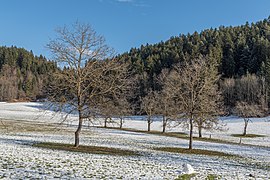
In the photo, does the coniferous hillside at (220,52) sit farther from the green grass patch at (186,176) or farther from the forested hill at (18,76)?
the green grass patch at (186,176)

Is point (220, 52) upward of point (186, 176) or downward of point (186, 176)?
upward

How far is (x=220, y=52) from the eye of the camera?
13300cm

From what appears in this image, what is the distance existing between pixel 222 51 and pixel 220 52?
5.44 meters

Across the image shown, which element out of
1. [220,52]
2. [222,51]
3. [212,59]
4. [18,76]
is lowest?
[18,76]

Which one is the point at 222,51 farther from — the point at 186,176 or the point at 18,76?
the point at 186,176

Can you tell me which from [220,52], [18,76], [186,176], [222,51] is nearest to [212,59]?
[220,52]

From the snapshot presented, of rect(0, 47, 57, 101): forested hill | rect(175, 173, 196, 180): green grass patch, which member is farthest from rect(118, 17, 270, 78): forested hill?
rect(175, 173, 196, 180): green grass patch

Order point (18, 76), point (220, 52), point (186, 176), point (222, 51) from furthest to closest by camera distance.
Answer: point (18, 76) < point (222, 51) < point (220, 52) < point (186, 176)

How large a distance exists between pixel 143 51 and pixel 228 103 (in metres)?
68.8

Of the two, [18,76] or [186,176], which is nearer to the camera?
[186,176]

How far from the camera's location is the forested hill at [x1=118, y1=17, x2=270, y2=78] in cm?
12688

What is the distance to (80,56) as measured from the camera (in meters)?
26.0

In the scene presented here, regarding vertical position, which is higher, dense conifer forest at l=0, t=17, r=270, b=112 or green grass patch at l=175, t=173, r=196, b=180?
dense conifer forest at l=0, t=17, r=270, b=112

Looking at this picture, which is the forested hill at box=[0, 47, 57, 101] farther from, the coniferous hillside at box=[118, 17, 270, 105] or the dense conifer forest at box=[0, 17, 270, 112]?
the coniferous hillside at box=[118, 17, 270, 105]
